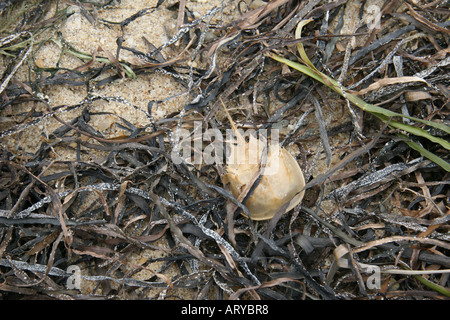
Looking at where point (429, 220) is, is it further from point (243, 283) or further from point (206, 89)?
point (206, 89)

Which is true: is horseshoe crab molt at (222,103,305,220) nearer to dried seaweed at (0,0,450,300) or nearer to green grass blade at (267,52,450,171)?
dried seaweed at (0,0,450,300)

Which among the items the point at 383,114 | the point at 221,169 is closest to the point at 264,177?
the point at 221,169

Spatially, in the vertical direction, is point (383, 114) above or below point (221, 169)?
above

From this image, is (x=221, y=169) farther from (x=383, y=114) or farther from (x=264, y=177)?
(x=383, y=114)

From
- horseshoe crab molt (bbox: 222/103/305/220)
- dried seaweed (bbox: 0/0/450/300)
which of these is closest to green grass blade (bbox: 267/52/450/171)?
dried seaweed (bbox: 0/0/450/300)
